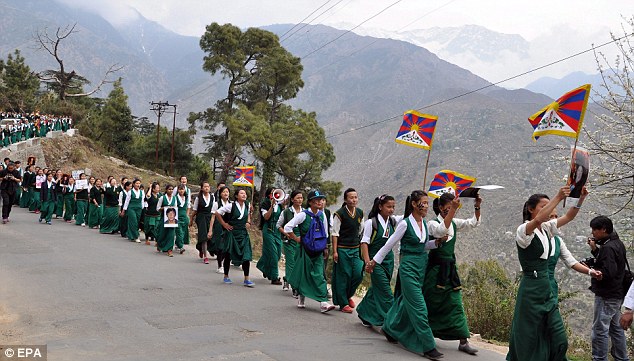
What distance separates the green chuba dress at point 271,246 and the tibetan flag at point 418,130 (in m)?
3.35

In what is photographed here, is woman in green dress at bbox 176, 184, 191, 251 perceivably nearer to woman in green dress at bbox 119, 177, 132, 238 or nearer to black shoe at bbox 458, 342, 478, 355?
woman in green dress at bbox 119, 177, 132, 238

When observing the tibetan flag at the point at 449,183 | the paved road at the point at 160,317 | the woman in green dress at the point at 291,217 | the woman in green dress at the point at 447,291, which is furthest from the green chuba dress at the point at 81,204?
the woman in green dress at the point at 447,291

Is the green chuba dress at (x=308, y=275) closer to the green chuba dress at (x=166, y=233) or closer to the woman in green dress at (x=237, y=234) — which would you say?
the woman in green dress at (x=237, y=234)

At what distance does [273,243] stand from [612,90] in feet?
26.3

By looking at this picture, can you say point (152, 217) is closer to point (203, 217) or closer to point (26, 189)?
point (203, 217)

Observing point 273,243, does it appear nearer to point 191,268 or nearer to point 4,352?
point 191,268

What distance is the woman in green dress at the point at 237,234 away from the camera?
36.9ft

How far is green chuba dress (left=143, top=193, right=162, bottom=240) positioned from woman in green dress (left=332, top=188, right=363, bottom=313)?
9.08m

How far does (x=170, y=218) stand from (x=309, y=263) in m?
6.75

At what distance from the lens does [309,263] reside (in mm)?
9250

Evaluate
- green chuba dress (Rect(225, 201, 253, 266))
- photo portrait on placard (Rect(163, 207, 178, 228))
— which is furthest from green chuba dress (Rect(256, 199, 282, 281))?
photo portrait on placard (Rect(163, 207, 178, 228))

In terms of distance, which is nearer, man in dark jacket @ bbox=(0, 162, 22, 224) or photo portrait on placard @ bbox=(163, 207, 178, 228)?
photo portrait on placard @ bbox=(163, 207, 178, 228)

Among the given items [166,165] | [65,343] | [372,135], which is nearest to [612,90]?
[65,343]

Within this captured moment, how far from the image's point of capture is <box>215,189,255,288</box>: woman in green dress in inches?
443
